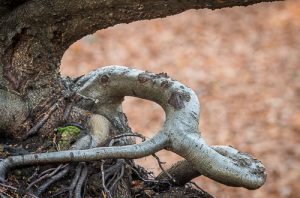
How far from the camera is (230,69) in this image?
7.36 meters

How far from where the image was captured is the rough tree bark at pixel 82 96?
201 centimetres

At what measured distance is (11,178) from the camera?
6.83 ft

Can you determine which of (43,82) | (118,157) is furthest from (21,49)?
(118,157)

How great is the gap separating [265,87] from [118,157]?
5.06 metres

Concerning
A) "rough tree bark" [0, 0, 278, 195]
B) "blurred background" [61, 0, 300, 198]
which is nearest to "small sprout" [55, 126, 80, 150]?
"rough tree bark" [0, 0, 278, 195]

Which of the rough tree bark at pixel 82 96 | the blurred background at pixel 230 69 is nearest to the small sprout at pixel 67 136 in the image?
the rough tree bark at pixel 82 96

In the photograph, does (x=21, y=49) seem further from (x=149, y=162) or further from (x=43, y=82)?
(x=149, y=162)

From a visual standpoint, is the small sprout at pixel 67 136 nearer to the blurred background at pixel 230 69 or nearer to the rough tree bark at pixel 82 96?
the rough tree bark at pixel 82 96

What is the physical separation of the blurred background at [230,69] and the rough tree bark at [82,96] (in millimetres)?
2960

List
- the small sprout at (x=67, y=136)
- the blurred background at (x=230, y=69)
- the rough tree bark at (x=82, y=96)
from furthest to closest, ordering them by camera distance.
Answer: the blurred background at (x=230, y=69)
the small sprout at (x=67, y=136)
the rough tree bark at (x=82, y=96)

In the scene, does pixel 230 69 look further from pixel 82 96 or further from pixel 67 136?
pixel 67 136

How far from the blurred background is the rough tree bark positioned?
117 inches

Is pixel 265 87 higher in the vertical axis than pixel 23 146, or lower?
higher

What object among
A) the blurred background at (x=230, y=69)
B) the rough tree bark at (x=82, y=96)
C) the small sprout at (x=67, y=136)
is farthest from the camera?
the blurred background at (x=230, y=69)
